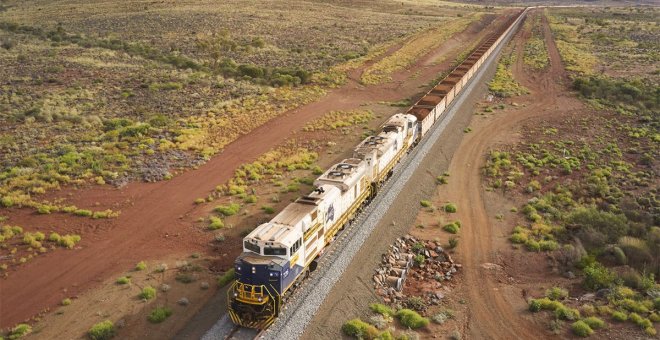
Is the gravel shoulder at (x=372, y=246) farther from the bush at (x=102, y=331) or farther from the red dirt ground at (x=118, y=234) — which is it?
the bush at (x=102, y=331)

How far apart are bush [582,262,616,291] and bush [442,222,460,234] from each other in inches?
302

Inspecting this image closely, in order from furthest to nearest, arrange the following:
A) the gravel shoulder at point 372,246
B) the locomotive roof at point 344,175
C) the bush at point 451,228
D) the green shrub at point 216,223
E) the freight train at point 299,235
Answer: the bush at point 451,228, the green shrub at point 216,223, the locomotive roof at point 344,175, the gravel shoulder at point 372,246, the freight train at point 299,235

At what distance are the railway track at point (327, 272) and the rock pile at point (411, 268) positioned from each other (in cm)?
196

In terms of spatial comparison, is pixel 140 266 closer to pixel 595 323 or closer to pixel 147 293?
pixel 147 293

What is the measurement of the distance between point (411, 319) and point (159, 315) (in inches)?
448

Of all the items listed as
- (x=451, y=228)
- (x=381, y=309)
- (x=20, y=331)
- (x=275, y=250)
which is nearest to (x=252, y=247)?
(x=275, y=250)

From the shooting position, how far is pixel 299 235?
20344mm

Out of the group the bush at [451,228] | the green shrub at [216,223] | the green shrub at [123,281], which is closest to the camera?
the green shrub at [123,281]

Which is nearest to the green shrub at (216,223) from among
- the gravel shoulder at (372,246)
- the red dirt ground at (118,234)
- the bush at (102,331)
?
the red dirt ground at (118,234)

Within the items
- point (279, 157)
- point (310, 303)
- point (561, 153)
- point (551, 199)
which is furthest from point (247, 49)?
point (310, 303)

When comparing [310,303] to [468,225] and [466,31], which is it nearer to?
[468,225]

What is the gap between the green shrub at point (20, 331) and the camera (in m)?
20.0

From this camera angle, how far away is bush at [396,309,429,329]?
2061cm

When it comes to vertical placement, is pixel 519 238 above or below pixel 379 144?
below
